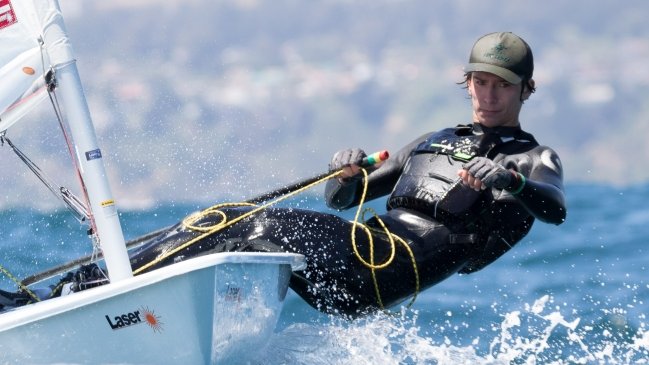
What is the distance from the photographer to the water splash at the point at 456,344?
4051mm

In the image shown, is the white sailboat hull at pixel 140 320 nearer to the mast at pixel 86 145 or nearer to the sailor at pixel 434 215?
the mast at pixel 86 145

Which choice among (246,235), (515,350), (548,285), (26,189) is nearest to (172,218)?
(26,189)

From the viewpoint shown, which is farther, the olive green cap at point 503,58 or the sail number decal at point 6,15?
the olive green cap at point 503,58

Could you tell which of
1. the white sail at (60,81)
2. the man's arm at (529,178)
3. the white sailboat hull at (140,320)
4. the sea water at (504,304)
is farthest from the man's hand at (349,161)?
the white sail at (60,81)

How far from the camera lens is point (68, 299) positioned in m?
3.20

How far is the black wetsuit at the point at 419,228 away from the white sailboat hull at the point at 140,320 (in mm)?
426

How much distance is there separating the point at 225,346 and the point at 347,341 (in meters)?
0.81

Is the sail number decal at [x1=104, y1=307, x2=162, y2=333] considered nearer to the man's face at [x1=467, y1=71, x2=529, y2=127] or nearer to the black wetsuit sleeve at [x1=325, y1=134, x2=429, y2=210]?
the black wetsuit sleeve at [x1=325, y1=134, x2=429, y2=210]

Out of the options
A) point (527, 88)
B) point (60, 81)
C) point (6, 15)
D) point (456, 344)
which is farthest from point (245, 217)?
point (456, 344)

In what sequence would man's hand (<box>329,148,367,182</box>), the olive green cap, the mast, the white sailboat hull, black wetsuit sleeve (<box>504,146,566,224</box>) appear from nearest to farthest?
the white sailboat hull → the mast → black wetsuit sleeve (<box>504,146,566,224</box>) → man's hand (<box>329,148,367,182</box>) → the olive green cap

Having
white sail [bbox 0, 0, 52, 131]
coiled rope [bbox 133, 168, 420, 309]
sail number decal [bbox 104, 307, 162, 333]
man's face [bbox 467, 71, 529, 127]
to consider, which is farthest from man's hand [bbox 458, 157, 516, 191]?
white sail [bbox 0, 0, 52, 131]

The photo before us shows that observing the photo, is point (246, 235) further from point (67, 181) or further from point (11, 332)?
point (67, 181)

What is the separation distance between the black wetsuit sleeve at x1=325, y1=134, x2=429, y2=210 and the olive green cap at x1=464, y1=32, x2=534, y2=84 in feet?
1.28

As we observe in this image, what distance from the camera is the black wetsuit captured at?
12.3 feet
